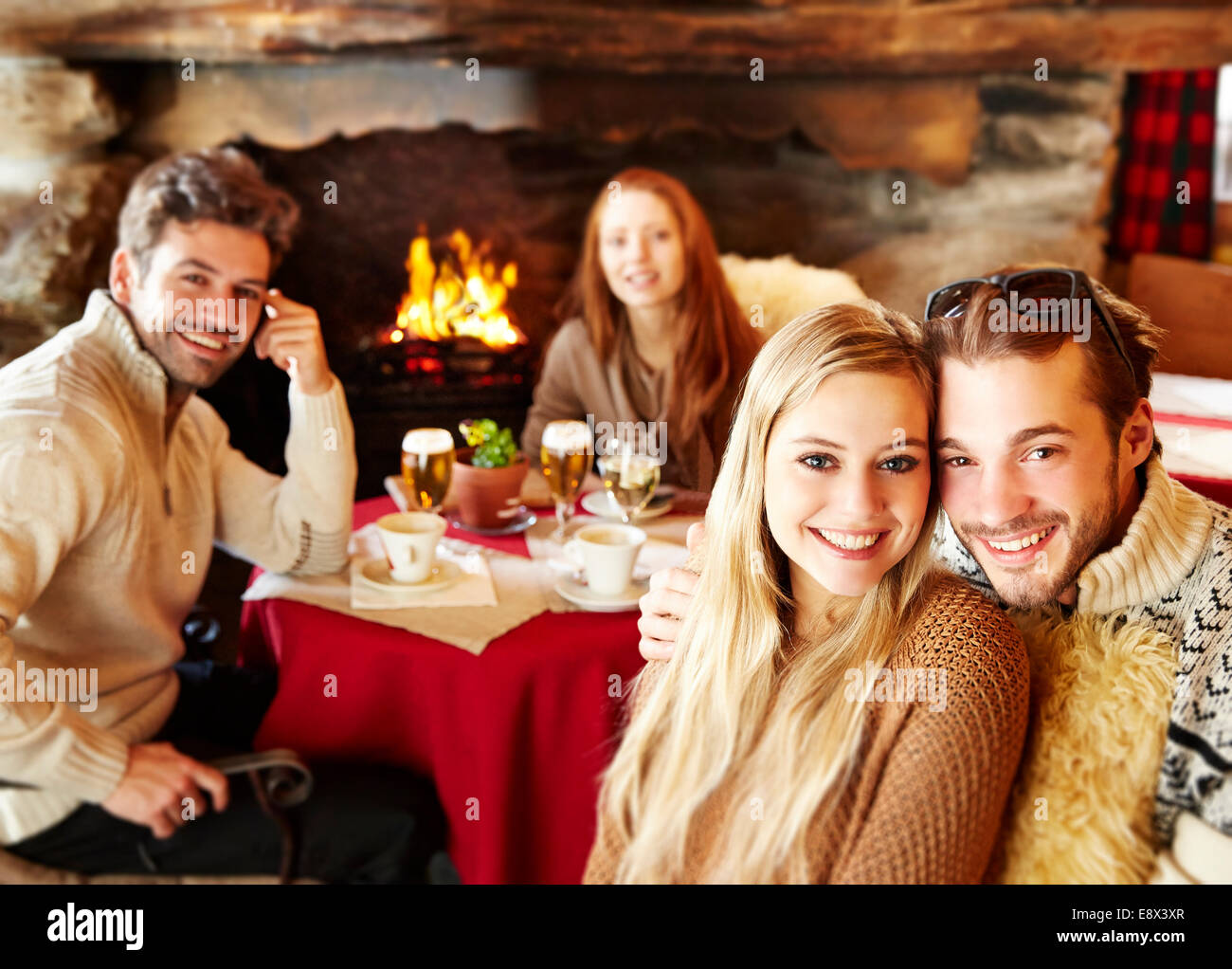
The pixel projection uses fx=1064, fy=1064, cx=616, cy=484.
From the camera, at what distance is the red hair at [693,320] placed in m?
1.12

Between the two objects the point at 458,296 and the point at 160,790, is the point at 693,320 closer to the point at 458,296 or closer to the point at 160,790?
the point at 160,790

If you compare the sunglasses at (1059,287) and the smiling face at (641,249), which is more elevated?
the smiling face at (641,249)

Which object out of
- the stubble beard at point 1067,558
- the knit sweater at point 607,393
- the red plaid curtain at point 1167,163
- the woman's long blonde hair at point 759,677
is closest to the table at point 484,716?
the woman's long blonde hair at point 759,677

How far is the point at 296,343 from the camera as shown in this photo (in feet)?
3.89

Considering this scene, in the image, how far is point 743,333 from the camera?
129cm

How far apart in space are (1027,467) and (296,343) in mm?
806

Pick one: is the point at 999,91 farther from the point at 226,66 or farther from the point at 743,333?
the point at 226,66

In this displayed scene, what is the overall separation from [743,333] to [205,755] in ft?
2.47

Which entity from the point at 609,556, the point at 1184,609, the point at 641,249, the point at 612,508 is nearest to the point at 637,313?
the point at 641,249

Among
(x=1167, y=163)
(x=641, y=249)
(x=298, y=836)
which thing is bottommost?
(x=298, y=836)

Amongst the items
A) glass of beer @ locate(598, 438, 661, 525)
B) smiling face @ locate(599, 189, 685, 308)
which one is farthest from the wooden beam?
glass of beer @ locate(598, 438, 661, 525)

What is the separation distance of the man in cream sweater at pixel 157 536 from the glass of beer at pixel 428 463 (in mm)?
73

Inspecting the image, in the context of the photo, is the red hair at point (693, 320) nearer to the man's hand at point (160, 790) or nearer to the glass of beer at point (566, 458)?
the glass of beer at point (566, 458)

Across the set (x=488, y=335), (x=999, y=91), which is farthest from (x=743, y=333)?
(x=999, y=91)
